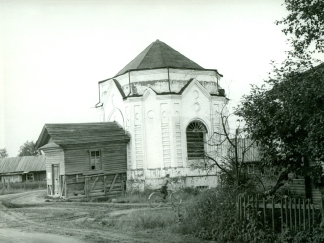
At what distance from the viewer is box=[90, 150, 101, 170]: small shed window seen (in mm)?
26517

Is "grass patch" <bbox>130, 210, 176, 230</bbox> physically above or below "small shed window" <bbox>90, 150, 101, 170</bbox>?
below

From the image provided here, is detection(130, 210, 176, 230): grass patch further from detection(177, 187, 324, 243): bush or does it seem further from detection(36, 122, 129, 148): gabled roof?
detection(36, 122, 129, 148): gabled roof

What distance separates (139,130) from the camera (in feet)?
90.3

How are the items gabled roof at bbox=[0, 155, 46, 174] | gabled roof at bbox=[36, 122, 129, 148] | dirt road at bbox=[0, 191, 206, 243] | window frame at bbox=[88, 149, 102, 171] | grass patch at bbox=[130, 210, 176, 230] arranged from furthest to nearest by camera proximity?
gabled roof at bbox=[0, 155, 46, 174] < window frame at bbox=[88, 149, 102, 171] < gabled roof at bbox=[36, 122, 129, 148] < grass patch at bbox=[130, 210, 176, 230] < dirt road at bbox=[0, 191, 206, 243]

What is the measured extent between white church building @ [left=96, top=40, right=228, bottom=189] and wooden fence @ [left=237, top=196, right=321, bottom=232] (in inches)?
591

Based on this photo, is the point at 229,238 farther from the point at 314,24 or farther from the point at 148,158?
the point at 148,158

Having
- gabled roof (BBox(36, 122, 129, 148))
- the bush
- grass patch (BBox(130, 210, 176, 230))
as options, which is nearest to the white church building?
gabled roof (BBox(36, 122, 129, 148))

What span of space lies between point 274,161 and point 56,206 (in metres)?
14.0

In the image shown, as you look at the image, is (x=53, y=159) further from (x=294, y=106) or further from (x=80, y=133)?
(x=294, y=106)

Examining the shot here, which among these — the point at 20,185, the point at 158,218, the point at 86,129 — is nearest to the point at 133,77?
the point at 86,129

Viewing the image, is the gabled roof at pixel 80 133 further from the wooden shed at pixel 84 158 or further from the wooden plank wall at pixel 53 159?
the wooden plank wall at pixel 53 159

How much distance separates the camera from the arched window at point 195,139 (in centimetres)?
2772

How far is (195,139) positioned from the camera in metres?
28.1

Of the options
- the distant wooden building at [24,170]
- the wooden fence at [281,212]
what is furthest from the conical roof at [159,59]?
the distant wooden building at [24,170]
